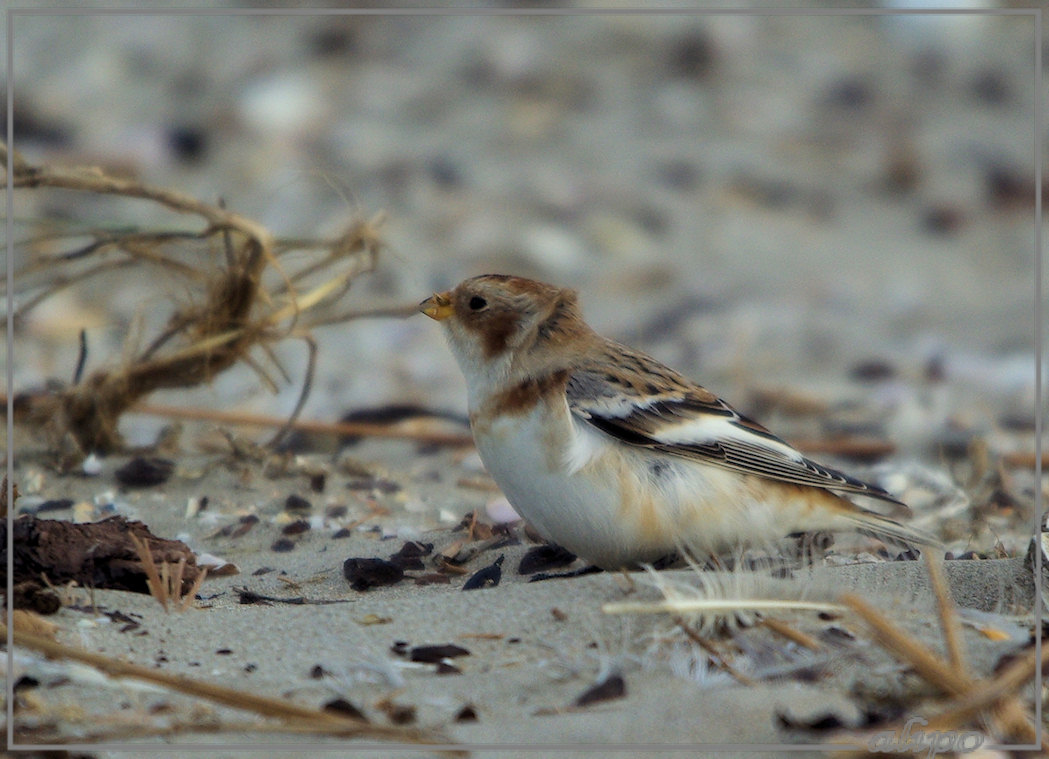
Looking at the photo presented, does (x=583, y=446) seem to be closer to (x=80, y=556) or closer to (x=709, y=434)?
(x=709, y=434)

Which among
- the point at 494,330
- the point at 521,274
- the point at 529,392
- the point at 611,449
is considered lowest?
the point at 611,449

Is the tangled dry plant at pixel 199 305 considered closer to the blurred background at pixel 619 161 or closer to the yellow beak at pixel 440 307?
the yellow beak at pixel 440 307

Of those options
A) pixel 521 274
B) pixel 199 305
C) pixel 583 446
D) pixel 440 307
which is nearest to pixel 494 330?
pixel 440 307

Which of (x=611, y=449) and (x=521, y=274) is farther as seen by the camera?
(x=521, y=274)

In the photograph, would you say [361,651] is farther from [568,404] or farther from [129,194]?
[129,194]

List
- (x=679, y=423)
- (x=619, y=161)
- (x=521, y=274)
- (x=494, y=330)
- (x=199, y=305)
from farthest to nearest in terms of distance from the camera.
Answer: (x=619, y=161) → (x=521, y=274) → (x=199, y=305) → (x=494, y=330) → (x=679, y=423)

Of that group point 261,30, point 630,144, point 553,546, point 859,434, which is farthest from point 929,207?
point 553,546
